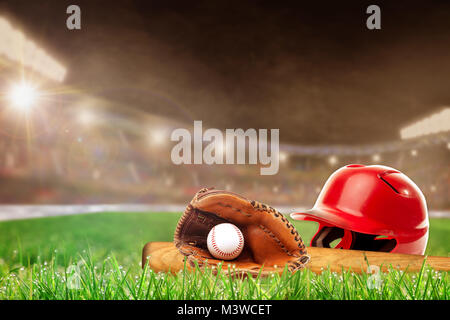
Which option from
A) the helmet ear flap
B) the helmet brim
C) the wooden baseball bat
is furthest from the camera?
the helmet ear flap

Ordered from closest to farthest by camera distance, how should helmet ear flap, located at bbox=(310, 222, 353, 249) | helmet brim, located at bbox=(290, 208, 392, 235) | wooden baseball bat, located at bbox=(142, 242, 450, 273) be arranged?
wooden baseball bat, located at bbox=(142, 242, 450, 273)
helmet brim, located at bbox=(290, 208, 392, 235)
helmet ear flap, located at bbox=(310, 222, 353, 249)

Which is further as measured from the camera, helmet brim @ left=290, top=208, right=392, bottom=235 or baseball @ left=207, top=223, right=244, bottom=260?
helmet brim @ left=290, top=208, right=392, bottom=235

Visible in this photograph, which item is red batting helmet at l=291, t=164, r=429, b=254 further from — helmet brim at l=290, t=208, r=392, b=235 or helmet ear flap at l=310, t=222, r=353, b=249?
helmet ear flap at l=310, t=222, r=353, b=249

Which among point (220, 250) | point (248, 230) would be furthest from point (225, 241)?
point (248, 230)

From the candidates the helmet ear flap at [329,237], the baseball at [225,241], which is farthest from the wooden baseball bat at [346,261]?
the helmet ear flap at [329,237]

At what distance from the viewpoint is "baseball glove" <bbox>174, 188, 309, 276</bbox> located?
1.99 metres

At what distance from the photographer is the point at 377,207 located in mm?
2240

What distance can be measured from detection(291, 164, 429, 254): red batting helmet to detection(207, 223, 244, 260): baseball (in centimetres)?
51

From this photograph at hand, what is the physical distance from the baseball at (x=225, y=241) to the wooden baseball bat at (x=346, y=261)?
0.19 m

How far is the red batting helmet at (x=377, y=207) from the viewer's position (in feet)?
7.28

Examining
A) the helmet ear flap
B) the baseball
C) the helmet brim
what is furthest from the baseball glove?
the helmet ear flap
